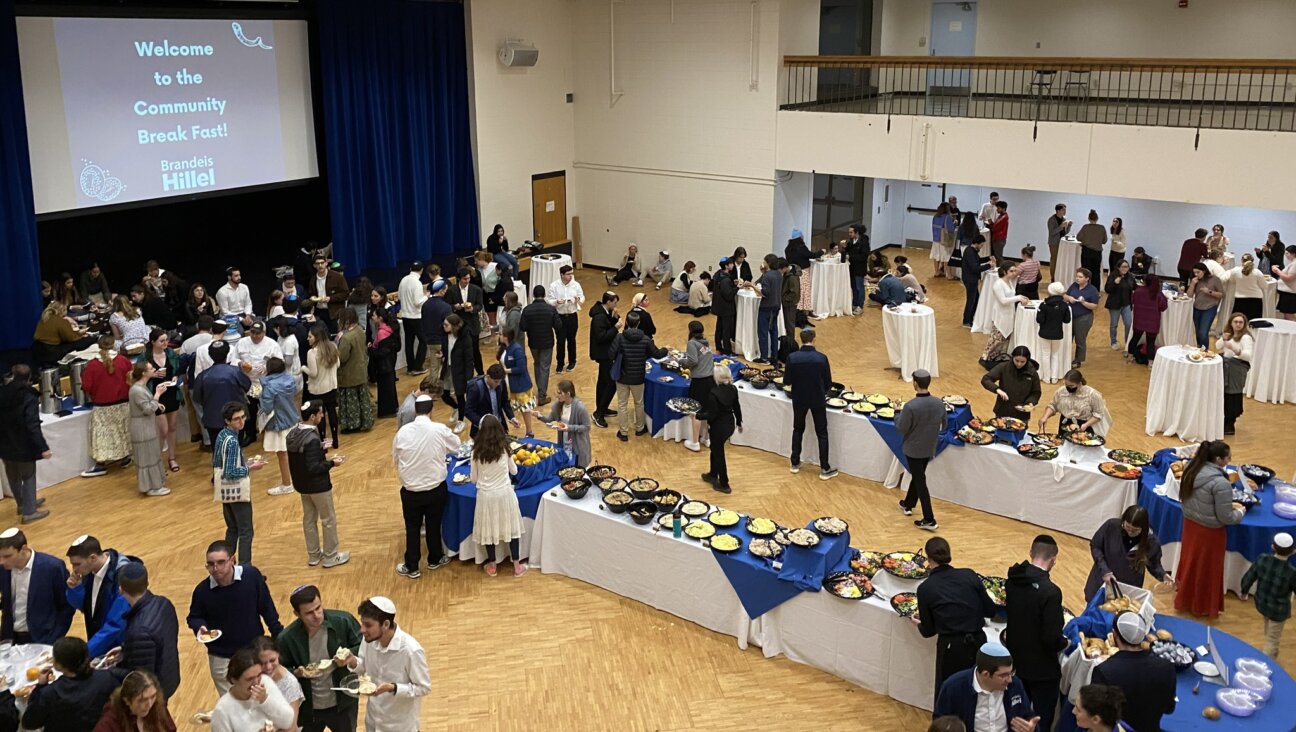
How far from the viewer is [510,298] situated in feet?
36.6

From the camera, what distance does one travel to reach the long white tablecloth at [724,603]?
252 inches

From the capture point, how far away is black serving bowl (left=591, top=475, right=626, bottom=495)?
7906 millimetres

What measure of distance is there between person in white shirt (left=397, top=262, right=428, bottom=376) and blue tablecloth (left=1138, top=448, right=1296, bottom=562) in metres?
7.92

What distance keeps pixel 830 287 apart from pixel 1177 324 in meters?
4.81

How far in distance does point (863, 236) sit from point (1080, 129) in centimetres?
341

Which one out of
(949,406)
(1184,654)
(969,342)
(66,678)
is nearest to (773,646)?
(1184,654)

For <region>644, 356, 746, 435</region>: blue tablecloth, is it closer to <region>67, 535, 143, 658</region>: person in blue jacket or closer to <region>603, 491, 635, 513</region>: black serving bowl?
<region>603, 491, 635, 513</region>: black serving bowl

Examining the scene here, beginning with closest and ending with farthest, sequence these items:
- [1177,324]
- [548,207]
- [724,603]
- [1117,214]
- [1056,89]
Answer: [724,603], [1177,324], [1056,89], [1117,214], [548,207]

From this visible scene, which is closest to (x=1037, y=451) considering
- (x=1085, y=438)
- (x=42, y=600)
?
(x=1085, y=438)

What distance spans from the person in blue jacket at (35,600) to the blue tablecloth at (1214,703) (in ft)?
18.4

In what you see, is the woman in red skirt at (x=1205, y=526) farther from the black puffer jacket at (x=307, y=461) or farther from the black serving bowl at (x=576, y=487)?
the black puffer jacket at (x=307, y=461)

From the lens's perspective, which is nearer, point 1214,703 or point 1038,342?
point 1214,703

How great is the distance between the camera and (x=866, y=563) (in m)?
6.86

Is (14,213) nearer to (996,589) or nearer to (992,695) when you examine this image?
(996,589)
